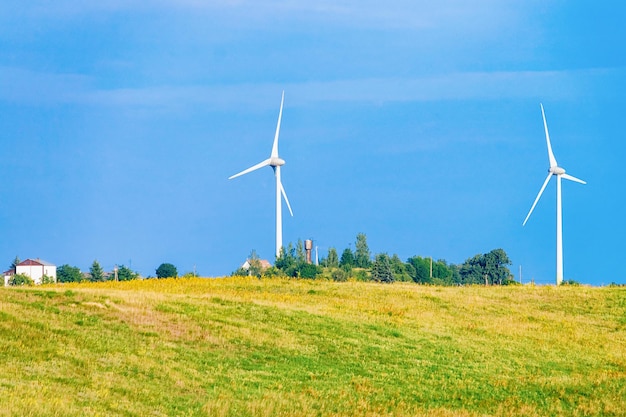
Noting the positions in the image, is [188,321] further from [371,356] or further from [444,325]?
[444,325]

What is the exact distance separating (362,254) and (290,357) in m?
103

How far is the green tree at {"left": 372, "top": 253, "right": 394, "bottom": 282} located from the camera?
370 feet

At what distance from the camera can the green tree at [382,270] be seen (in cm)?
11262

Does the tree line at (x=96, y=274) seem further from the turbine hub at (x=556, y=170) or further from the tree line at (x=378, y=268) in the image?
the turbine hub at (x=556, y=170)

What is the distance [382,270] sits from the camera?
115 meters

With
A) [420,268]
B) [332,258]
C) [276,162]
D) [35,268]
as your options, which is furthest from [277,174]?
[35,268]

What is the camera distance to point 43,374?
29859mm

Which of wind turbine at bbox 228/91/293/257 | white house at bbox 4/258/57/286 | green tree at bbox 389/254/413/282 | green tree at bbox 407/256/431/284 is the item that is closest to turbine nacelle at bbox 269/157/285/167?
wind turbine at bbox 228/91/293/257

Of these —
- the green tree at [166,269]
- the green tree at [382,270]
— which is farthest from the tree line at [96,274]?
the green tree at [382,270]

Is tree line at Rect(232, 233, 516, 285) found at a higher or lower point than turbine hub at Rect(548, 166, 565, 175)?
lower

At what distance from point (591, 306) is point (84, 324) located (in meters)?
38.2

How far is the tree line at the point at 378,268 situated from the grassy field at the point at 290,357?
3011 centimetres

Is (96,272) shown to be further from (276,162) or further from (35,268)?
(35,268)

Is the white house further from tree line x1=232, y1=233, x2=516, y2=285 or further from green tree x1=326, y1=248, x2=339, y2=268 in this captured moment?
green tree x1=326, y1=248, x2=339, y2=268
